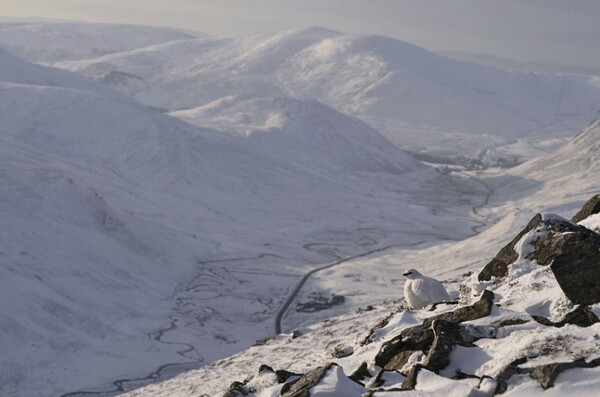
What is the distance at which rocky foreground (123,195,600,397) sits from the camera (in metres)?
11.1

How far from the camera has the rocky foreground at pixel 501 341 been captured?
11.1 m

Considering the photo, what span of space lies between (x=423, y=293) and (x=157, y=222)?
6114 cm

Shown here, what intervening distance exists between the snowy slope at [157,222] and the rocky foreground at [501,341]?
80.3ft

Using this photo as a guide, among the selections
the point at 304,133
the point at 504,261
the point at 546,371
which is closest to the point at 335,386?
the point at 546,371

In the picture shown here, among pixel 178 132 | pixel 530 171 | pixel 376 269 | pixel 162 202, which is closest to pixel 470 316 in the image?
pixel 376 269

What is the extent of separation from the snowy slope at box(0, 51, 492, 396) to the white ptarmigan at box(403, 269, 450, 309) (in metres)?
21.7

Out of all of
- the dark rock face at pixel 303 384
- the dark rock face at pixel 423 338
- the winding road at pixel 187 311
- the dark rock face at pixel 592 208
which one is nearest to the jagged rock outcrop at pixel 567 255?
the dark rock face at pixel 423 338

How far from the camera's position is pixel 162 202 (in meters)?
89.9

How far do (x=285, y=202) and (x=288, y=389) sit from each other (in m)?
87.9

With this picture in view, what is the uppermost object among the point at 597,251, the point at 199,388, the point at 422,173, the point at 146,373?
the point at 597,251

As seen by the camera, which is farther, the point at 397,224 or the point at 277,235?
the point at 397,224

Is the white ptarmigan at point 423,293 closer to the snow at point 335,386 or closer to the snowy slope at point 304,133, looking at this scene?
the snow at point 335,386

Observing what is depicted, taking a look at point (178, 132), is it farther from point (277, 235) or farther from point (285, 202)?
point (277, 235)

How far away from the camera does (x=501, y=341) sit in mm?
12742
